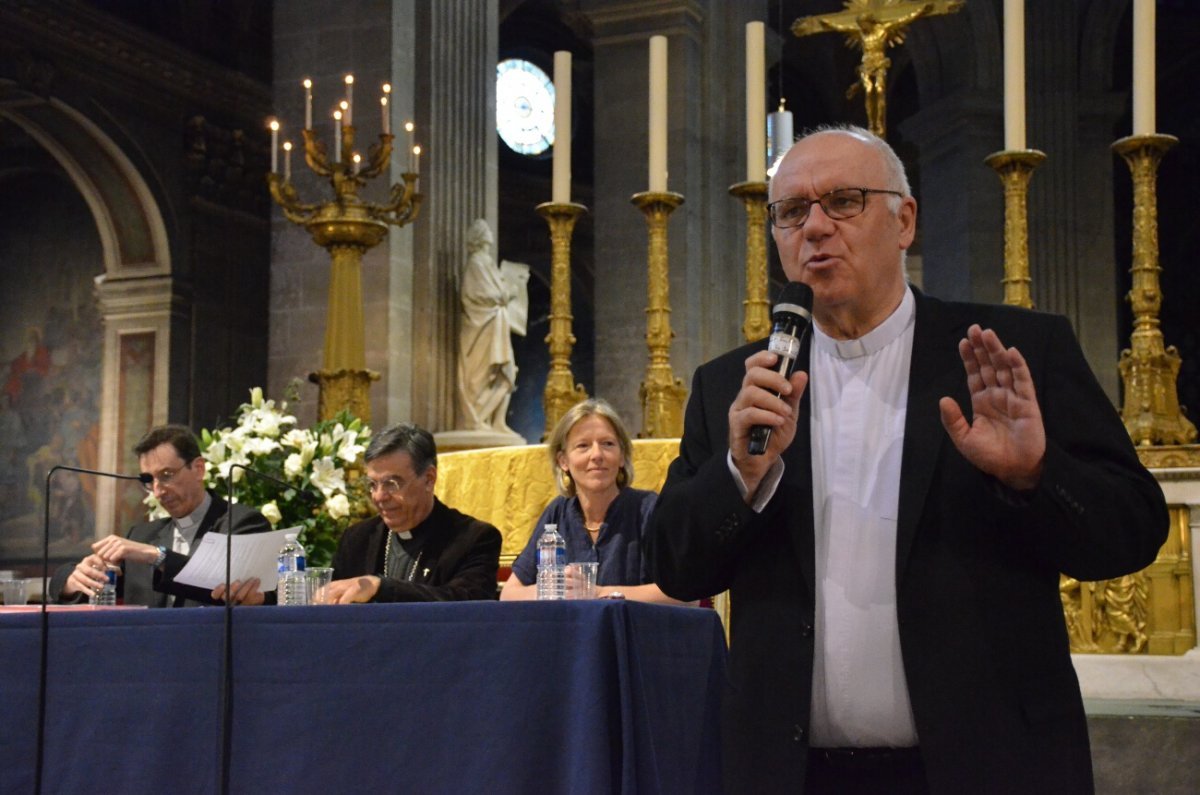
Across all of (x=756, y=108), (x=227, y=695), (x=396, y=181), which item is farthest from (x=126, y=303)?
(x=227, y=695)

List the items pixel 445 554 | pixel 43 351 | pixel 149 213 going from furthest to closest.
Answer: pixel 43 351, pixel 149 213, pixel 445 554

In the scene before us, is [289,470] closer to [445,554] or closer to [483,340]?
[445,554]

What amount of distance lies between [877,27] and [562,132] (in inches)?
54.5

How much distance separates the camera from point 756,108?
21.0ft

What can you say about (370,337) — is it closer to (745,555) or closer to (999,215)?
(745,555)

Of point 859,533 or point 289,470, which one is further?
point 289,470

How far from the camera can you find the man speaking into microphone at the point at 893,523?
196cm

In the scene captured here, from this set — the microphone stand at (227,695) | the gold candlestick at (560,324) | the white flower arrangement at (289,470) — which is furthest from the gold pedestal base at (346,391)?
the microphone stand at (227,695)

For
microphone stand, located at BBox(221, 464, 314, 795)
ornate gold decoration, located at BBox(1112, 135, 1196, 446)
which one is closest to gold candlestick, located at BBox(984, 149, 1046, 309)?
ornate gold decoration, located at BBox(1112, 135, 1196, 446)

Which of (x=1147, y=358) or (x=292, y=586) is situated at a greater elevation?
(x=1147, y=358)

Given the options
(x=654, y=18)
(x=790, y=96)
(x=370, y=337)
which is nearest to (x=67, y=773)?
(x=370, y=337)

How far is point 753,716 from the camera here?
6.84ft

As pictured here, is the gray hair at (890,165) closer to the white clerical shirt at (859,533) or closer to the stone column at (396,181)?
the white clerical shirt at (859,533)

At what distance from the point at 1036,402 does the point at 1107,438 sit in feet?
0.51
